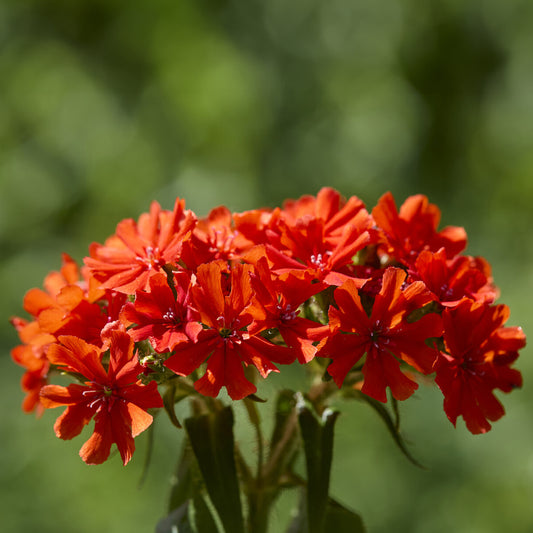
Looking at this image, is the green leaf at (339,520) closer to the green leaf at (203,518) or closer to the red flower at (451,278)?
the green leaf at (203,518)

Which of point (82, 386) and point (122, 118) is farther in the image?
point (122, 118)

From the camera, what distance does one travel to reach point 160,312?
129 cm

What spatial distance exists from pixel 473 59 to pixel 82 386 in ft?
11.9

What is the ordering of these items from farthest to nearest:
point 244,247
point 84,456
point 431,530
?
point 431,530
point 244,247
point 84,456

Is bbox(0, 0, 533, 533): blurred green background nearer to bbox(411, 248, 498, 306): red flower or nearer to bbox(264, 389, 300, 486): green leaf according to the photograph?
bbox(264, 389, 300, 486): green leaf

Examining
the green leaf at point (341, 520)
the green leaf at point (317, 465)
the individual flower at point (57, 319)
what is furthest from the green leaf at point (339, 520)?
the individual flower at point (57, 319)

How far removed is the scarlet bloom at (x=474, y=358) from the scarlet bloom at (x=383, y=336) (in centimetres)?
5

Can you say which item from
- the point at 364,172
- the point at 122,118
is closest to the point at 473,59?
the point at 364,172

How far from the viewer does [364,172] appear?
3.91m

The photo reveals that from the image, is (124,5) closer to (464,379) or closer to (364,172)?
(364,172)

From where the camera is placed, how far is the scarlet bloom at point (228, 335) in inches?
48.9

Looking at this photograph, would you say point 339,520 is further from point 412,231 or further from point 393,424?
point 412,231

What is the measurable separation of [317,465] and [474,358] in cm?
37

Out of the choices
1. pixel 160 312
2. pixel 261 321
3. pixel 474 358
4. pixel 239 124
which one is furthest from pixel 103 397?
pixel 239 124
